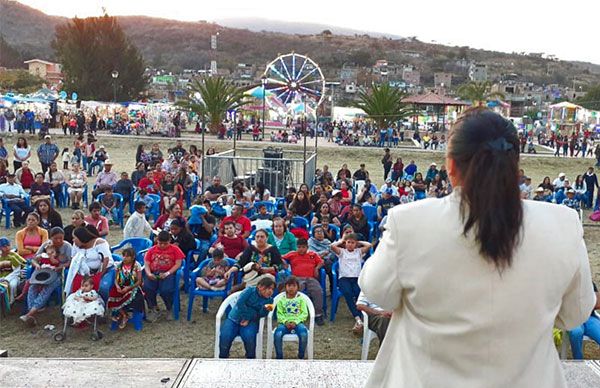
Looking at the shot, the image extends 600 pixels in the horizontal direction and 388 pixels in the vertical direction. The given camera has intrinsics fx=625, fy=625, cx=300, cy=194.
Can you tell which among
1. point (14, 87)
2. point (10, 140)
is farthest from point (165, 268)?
point (14, 87)

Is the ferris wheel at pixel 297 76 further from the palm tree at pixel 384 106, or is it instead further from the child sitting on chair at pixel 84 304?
the child sitting on chair at pixel 84 304

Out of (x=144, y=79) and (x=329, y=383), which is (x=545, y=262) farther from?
(x=144, y=79)

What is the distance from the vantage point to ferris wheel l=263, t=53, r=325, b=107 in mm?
19453

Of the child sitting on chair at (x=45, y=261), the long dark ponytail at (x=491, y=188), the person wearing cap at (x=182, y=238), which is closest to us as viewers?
the long dark ponytail at (x=491, y=188)

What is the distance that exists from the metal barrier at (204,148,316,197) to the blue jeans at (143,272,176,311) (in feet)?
18.8

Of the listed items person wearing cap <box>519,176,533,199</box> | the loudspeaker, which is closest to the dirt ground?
person wearing cap <box>519,176,533,199</box>

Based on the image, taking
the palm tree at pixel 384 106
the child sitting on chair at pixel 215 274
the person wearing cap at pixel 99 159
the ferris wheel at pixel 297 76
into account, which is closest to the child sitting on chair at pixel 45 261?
the child sitting on chair at pixel 215 274

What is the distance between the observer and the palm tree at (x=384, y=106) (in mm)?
30938

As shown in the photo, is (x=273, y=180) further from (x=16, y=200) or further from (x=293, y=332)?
(x=293, y=332)

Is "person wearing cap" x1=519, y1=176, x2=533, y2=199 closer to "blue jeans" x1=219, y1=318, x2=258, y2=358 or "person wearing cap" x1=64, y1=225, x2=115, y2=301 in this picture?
"blue jeans" x1=219, y1=318, x2=258, y2=358

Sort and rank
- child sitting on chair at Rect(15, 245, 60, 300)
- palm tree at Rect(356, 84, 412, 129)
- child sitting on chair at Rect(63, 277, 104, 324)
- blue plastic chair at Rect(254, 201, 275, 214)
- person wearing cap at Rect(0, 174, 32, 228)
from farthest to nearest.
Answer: palm tree at Rect(356, 84, 412, 129)
person wearing cap at Rect(0, 174, 32, 228)
blue plastic chair at Rect(254, 201, 275, 214)
child sitting on chair at Rect(15, 245, 60, 300)
child sitting on chair at Rect(63, 277, 104, 324)

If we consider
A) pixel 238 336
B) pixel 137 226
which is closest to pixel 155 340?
pixel 238 336

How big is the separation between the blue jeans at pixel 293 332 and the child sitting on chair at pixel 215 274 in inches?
52.4

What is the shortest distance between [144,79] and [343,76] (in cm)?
5439
